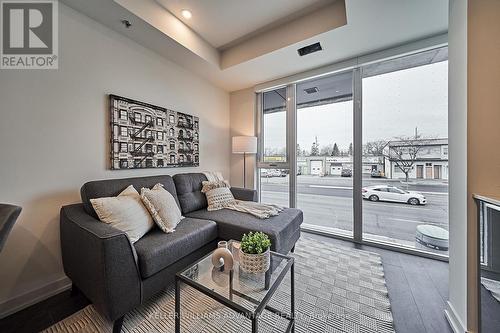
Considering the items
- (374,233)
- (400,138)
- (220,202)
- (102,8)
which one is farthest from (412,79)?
(102,8)

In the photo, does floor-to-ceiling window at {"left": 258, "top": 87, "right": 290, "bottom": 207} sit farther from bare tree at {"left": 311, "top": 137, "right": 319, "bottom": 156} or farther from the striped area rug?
the striped area rug

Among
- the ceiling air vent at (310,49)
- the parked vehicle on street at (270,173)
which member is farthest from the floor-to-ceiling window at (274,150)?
the ceiling air vent at (310,49)

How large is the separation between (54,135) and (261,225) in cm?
196

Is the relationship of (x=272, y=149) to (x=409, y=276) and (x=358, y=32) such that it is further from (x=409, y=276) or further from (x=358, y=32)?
(x=409, y=276)

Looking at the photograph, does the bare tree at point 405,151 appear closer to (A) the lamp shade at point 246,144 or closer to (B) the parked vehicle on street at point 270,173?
(B) the parked vehicle on street at point 270,173

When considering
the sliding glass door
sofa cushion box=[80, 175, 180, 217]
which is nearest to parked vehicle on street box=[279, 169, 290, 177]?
the sliding glass door

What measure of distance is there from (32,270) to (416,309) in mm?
2938

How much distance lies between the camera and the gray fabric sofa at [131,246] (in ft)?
3.68

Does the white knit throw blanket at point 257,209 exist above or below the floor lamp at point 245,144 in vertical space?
below

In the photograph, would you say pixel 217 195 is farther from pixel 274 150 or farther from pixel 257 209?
pixel 274 150

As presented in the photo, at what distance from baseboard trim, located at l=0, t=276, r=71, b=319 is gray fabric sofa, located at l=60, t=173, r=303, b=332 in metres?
0.24

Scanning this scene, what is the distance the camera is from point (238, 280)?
3.71 feet

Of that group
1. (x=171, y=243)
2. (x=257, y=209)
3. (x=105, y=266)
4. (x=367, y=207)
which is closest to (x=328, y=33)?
(x=257, y=209)

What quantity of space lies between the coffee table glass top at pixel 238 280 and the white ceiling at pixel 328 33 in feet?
7.36
